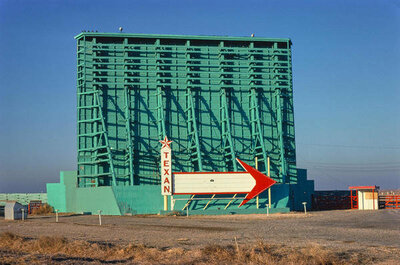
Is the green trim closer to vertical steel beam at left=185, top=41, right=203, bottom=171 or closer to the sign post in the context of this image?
vertical steel beam at left=185, top=41, right=203, bottom=171

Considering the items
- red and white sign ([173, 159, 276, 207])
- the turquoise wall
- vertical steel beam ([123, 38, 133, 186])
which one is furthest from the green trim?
red and white sign ([173, 159, 276, 207])

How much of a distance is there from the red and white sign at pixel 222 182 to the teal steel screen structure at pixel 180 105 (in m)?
3.63

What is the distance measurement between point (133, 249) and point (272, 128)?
126 feet

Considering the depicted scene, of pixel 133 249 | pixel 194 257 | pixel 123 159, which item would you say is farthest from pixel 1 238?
pixel 123 159

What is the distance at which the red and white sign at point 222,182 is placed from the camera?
4853cm

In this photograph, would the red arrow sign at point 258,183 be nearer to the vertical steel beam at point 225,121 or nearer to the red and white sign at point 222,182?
the red and white sign at point 222,182

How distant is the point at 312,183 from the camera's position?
6097 centimetres

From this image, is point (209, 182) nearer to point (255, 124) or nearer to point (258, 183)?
point (258, 183)

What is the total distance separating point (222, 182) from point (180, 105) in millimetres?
11247

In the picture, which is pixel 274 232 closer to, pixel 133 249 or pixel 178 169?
pixel 133 249

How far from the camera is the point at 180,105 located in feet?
183

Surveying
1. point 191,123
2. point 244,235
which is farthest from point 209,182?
point 244,235

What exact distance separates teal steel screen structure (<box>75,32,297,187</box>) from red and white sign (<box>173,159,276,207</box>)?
3627 millimetres

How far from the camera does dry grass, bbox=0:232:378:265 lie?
18.6m
